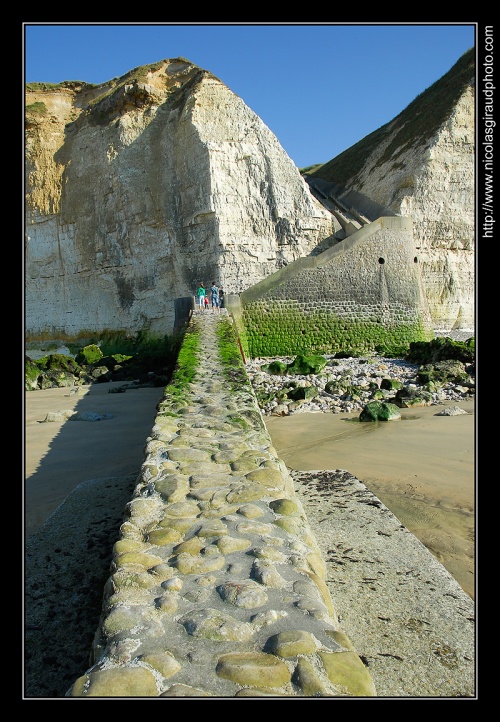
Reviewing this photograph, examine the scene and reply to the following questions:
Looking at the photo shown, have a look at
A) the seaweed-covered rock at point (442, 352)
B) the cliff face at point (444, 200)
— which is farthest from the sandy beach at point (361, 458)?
the cliff face at point (444, 200)

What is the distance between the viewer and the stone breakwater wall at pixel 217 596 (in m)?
1.67

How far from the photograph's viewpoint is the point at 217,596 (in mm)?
2127

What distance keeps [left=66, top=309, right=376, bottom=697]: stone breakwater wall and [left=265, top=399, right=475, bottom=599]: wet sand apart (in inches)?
50.9

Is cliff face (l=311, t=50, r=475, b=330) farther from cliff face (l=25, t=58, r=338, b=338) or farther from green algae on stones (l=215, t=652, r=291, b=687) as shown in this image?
green algae on stones (l=215, t=652, r=291, b=687)

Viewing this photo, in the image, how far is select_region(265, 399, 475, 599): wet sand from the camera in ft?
12.5

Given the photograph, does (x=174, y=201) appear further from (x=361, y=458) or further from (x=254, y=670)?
(x=254, y=670)

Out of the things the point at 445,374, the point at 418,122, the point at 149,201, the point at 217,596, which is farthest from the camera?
the point at 418,122

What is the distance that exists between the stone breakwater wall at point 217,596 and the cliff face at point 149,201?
52.1 feet

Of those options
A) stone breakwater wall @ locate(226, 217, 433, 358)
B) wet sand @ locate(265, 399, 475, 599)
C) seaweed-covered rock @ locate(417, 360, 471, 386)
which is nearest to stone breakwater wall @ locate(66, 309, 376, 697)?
wet sand @ locate(265, 399, 475, 599)

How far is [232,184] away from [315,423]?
13.9m

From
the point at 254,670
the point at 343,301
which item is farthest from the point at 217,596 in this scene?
the point at 343,301

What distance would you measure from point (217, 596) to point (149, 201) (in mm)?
20652

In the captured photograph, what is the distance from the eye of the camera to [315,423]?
7.91m

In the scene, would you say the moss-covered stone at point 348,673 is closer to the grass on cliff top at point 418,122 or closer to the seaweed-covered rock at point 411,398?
the seaweed-covered rock at point 411,398
